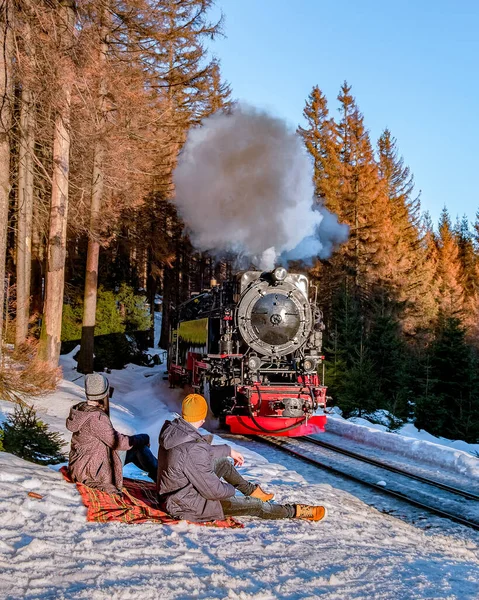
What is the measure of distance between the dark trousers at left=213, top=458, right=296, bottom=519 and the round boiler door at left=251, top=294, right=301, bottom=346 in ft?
19.8

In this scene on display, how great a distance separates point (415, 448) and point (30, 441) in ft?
23.0

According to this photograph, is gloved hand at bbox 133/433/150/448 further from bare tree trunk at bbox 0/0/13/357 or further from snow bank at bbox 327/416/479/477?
snow bank at bbox 327/416/479/477

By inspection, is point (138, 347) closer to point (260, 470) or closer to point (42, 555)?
point (260, 470)

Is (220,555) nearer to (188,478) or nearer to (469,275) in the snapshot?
(188,478)

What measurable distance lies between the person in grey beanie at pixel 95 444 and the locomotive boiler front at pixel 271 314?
6068 millimetres

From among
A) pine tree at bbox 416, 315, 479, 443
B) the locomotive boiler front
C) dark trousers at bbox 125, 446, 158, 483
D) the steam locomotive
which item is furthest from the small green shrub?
pine tree at bbox 416, 315, 479, 443

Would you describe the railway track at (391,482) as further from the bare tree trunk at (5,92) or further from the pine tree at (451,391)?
the pine tree at (451,391)

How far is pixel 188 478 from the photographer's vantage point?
4684 mm

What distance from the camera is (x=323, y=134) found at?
33875mm

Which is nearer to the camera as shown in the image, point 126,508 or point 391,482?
point 126,508

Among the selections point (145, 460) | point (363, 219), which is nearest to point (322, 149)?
point (363, 219)

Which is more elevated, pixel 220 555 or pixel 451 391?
pixel 220 555

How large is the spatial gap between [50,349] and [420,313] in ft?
71.0

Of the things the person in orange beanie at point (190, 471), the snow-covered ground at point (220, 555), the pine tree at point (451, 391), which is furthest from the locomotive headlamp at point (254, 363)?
the pine tree at point (451, 391)
